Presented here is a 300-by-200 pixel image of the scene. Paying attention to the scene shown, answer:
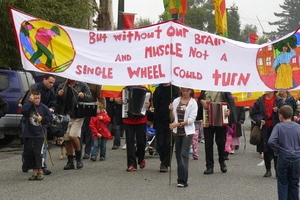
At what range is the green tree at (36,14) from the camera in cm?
1836

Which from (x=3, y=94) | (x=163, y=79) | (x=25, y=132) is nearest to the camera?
(x=163, y=79)

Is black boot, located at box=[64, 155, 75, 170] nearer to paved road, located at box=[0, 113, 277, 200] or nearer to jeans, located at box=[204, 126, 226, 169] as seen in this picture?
paved road, located at box=[0, 113, 277, 200]

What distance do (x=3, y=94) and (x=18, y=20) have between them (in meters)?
5.98

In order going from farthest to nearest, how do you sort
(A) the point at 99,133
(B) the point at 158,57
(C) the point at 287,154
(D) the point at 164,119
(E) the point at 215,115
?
(A) the point at 99,133, (D) the point at 164,119, (E) the point at 215,115, (B) the point at 158,57, (C) the point at 287,154

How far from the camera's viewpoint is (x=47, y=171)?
39.4 feet

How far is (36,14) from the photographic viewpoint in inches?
736

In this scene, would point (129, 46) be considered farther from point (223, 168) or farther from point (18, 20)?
point (223, 168)

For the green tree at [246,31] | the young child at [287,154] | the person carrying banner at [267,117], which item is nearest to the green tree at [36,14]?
the person carrying banner at [267,117]

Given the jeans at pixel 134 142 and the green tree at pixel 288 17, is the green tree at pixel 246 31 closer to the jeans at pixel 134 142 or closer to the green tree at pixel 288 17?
the green tree at pixel 288 17

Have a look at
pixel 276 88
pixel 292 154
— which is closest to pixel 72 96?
pixel 276 88

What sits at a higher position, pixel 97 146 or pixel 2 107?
pixel 2 107

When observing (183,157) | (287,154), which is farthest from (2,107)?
(287,154)

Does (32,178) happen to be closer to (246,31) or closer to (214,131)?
(214,131)

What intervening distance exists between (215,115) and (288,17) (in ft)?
403
